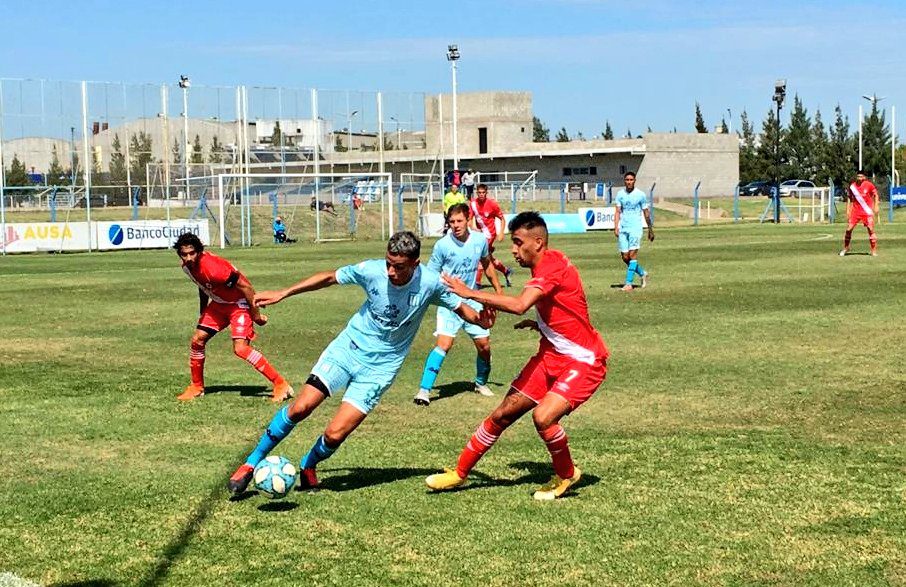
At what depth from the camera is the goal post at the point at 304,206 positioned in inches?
2047

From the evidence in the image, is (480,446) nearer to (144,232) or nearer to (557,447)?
(557,447)

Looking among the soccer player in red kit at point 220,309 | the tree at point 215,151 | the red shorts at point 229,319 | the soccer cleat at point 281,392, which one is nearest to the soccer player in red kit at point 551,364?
the soccer cleat at point 281,392

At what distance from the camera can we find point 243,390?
12836mm

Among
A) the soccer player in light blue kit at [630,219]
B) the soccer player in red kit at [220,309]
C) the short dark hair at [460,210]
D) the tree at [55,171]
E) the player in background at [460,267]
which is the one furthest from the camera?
the tree at [55,171]

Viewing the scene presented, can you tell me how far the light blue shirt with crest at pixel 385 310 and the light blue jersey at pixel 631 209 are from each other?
1633 centimetres

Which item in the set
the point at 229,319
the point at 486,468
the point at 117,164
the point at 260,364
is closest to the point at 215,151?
the point at 117,164

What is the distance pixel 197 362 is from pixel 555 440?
5.54 m

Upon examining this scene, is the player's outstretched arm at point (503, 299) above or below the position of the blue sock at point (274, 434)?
above

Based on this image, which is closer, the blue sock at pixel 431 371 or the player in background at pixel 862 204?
the blue sock at pixel 431 371

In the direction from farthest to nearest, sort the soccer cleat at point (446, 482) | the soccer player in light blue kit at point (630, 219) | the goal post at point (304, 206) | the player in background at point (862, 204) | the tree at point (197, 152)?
the tree at point (197, 152)
the goal post at point (304, 206)
the player in background at point (862, 204)
the soccer player in light blue kit at point (630, 219)
the soccer cleat at point (446, 482)

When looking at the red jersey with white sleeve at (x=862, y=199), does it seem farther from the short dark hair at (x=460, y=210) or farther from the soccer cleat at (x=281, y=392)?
the soccer cleat at (x=281, y=392)

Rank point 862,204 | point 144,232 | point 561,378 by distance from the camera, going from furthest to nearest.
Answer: point 144,232 → point 862,204 → point 561,378

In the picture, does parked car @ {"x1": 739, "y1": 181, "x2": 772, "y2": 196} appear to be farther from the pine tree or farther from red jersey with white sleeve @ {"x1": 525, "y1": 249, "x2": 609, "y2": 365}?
red jersey with white sleeve @ {"x1": 525, "y1": 249, "x2": 609, "y2": 365}

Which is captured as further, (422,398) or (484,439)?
(422,398)
